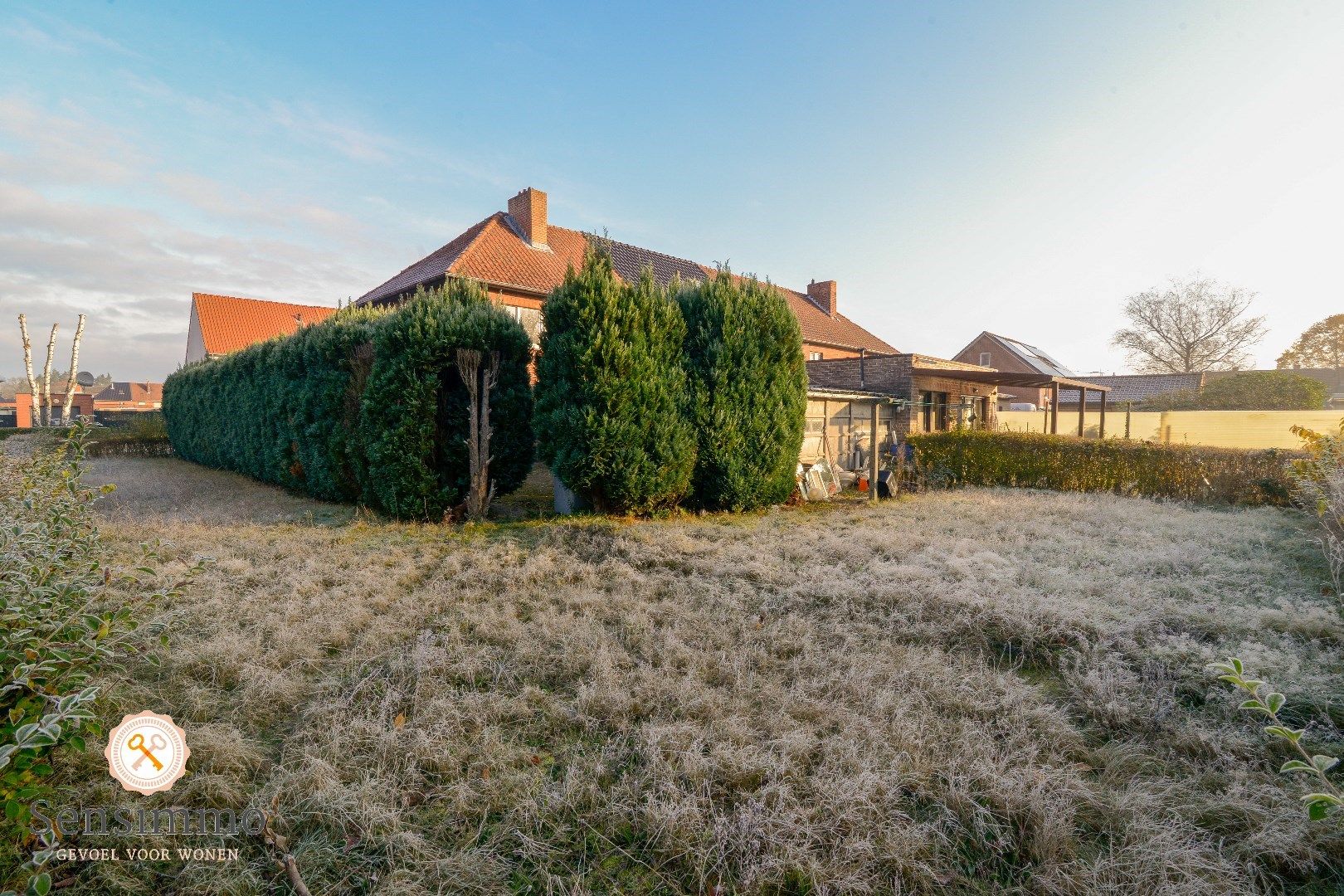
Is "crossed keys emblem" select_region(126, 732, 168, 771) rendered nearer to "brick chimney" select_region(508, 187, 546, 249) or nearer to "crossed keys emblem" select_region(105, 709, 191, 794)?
"crossed keys emblem" select_region(105, 709, 191, 794)

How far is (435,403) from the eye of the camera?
7.51 meters

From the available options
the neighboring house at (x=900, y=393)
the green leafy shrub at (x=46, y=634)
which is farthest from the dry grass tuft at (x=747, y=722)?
the neighboring house at (x=900, y=393)

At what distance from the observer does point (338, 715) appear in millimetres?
2840

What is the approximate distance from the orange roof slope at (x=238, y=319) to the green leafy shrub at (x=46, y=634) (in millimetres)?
24276

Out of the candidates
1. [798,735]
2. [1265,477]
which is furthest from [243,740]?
[1265,477]

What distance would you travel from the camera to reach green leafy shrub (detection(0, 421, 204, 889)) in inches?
66.5

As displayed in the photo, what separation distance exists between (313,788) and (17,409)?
53.0m

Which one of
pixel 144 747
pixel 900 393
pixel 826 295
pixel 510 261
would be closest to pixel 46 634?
pixel 144 747

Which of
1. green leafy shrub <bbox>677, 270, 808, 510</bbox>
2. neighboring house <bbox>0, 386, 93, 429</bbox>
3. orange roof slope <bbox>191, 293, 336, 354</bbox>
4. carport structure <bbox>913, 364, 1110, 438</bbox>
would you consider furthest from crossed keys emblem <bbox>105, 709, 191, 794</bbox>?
neighboring house <bbox>0, 386, 93, 429</bbox>

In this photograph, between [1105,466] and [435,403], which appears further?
[1105,466]

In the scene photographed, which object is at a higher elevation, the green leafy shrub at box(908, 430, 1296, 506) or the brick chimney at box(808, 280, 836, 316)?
the brick chimney at box(808, 280, 836, 316)

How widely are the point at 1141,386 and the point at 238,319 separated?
147 feet

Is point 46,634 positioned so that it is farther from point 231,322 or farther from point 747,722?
point 231,322

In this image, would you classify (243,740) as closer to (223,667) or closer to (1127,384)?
(223,667)
